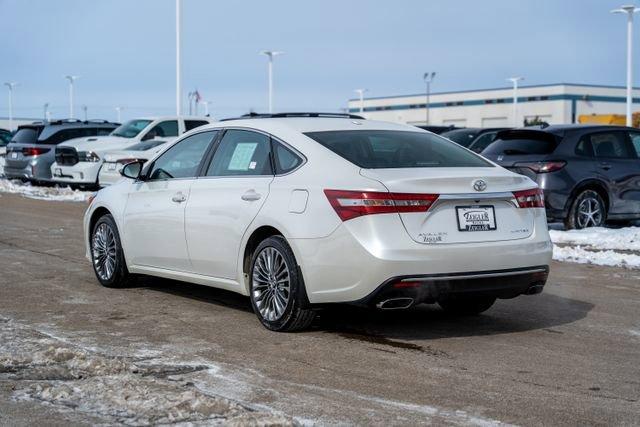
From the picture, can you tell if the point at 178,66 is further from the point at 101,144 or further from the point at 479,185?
the point at 479,185

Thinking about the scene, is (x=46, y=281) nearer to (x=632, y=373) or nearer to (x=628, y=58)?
(x=632, y=373)

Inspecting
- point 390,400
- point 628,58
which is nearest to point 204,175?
point 390,400

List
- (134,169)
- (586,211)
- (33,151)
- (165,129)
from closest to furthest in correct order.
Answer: (134,169)
(586,211)
(165,129)
(33,151)

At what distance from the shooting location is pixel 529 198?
22.6 feet

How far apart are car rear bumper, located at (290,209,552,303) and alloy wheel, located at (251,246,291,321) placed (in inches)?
10.3

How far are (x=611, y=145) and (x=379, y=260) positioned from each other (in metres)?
9.04

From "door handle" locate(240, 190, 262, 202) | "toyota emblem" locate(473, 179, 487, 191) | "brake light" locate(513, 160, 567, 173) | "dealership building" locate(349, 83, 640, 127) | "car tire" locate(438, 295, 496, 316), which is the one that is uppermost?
"dealership building" locate(349, 83, 640, 127)

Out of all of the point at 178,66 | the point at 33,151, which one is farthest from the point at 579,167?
the point at 178,66

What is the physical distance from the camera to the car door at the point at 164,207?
26.3ft

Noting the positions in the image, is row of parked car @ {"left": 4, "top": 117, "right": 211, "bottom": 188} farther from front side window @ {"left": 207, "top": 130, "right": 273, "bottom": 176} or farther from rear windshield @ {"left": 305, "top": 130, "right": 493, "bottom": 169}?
rear windshield @ {"left": 305, "top": 130, "right": 493, "bottom": 169}

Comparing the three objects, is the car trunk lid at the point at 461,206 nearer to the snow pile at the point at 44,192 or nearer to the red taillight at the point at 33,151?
the snow pile at the point at 44,192

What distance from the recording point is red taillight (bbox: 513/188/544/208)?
6.80 meters

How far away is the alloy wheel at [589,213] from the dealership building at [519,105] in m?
77.6

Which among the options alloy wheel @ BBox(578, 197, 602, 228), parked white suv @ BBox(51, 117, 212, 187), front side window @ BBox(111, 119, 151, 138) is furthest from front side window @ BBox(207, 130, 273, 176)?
front side window @ BBox(111, 119, 151, 138)
